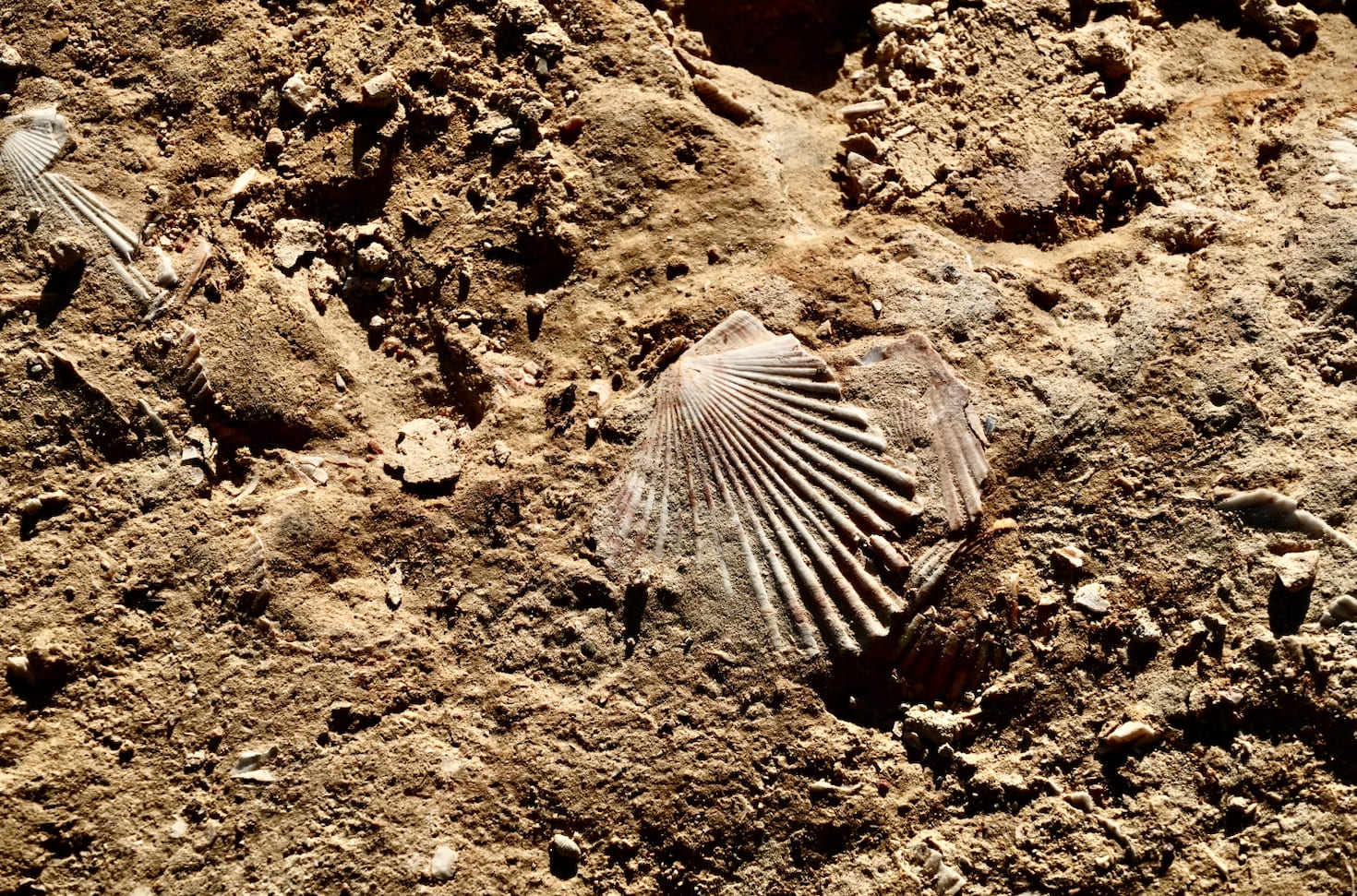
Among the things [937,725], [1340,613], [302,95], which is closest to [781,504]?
[937,725]

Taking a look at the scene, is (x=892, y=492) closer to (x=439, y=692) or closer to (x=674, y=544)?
(x=674, y=544)

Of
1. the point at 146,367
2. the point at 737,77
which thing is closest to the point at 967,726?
the point at 737,77

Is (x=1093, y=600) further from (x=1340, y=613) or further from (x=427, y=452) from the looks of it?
(x=427, y=452)

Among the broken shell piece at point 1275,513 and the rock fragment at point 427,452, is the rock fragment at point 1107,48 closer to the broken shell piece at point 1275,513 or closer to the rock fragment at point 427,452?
the broken shell piece at point 1275,513

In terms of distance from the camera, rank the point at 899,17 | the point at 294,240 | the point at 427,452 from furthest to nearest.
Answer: the point at 899,17 → the point at 294,240 → the point at 427,452

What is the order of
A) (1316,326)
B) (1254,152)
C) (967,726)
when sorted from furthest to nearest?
(1254,152) < (1316,326) < (967,726)

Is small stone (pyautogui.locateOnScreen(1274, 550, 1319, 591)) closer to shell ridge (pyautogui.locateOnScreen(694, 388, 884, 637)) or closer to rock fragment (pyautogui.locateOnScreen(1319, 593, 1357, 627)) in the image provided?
rock fragment (pyautogui.locateOnScreen(1319, 593, 1357, 627))
